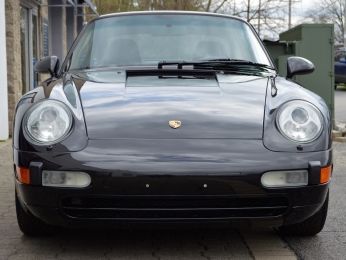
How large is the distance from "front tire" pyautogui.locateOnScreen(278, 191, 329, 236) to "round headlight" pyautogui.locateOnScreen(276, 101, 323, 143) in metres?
0.58

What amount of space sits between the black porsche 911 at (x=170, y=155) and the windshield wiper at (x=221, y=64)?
448 millimetres

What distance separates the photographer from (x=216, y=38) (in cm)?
485

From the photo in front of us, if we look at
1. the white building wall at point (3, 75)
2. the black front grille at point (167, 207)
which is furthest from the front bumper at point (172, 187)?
the white building wall at point (3, 75)

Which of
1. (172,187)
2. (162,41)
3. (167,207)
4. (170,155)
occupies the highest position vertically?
(162,41)

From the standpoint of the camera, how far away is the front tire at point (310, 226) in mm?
3918

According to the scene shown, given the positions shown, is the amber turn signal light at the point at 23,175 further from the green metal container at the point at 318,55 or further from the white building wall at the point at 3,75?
the green metal container at the point at 318,55

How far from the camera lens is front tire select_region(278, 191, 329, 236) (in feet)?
12.9

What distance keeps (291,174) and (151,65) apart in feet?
4.93

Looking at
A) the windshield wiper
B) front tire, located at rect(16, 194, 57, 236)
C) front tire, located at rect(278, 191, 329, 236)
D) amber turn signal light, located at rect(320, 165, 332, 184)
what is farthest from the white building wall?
amber turn signal light, located at rect(320, 165, 332, 184)

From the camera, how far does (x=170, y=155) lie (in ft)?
10.9

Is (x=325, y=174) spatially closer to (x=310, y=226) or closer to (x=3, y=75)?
(x=310, y=226)

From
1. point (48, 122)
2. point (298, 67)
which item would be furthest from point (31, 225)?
point (298, 67)

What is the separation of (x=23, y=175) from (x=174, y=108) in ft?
2.86

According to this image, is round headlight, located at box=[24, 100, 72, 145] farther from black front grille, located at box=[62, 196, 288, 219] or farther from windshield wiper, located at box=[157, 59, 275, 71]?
windshield wiper, located at box=[157, 59, 275, 71]
